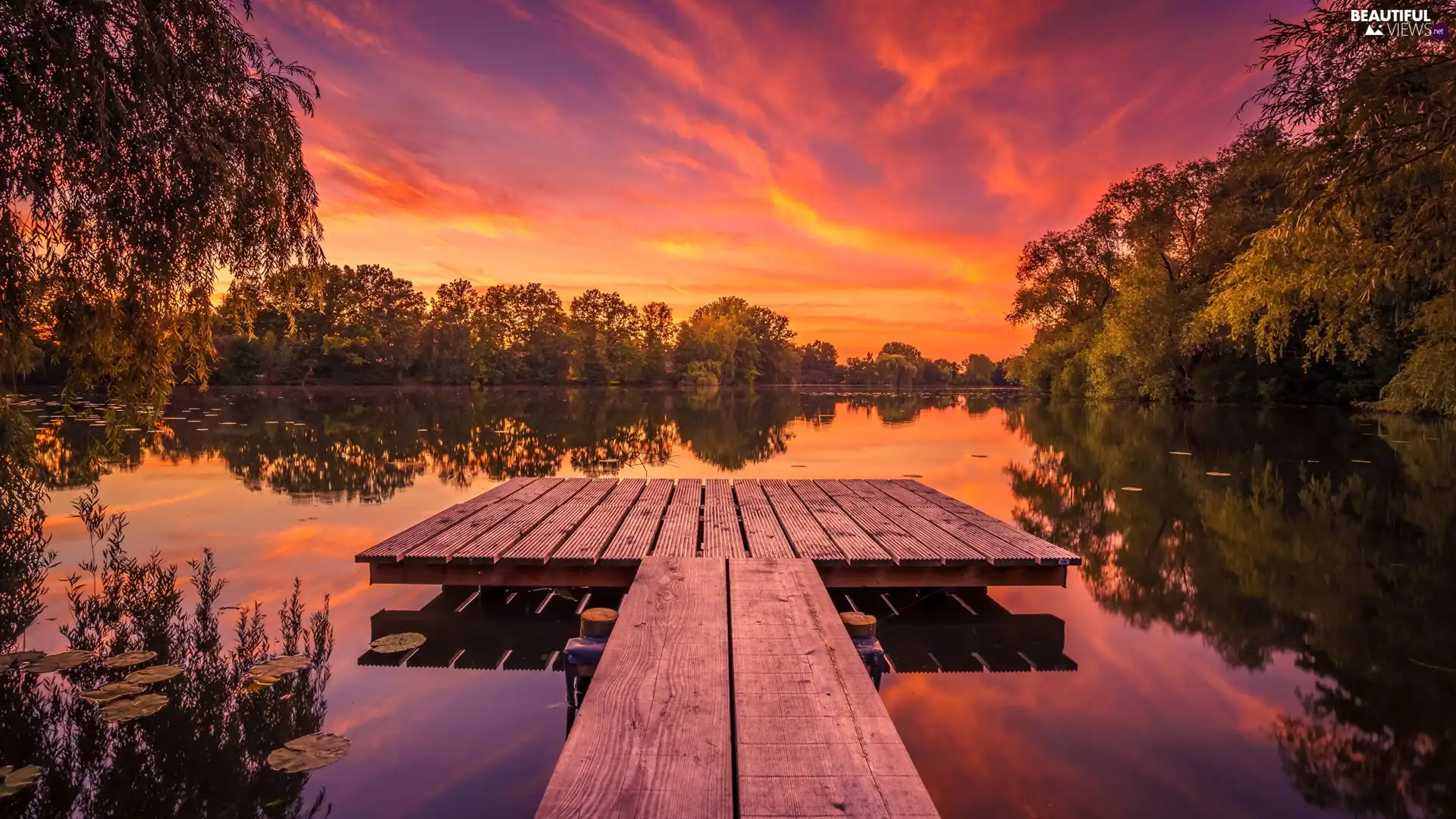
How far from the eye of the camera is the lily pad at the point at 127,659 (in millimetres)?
4652

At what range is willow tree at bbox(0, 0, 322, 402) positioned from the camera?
4746 mm

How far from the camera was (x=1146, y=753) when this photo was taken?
13.2 ft

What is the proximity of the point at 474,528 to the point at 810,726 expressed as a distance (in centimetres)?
476

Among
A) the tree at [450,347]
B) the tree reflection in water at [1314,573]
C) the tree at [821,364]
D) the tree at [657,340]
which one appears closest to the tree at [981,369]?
the tree at [821,364]

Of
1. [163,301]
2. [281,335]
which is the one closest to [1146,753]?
[163,301]

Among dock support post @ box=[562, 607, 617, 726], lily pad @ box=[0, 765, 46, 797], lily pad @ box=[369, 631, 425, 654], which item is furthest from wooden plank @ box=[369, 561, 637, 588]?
lily pad @ box=[0, 765, 46, 797]

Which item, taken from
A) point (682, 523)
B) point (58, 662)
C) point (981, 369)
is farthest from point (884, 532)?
point (981, 369)

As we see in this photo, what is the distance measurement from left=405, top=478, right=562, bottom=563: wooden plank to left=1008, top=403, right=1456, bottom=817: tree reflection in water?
5.72 metres

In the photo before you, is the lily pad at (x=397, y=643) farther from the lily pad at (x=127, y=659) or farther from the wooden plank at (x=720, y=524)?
the wooden plank at (x=720, y=524)

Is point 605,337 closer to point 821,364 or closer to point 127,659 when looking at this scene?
point 821,364

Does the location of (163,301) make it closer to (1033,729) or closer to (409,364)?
(1033,729)

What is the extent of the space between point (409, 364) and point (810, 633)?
252ft

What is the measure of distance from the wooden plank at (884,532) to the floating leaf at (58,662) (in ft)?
18.4

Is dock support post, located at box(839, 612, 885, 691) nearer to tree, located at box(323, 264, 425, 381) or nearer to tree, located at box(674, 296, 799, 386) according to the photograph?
tree, located at box(323, 264, 425, 381)
